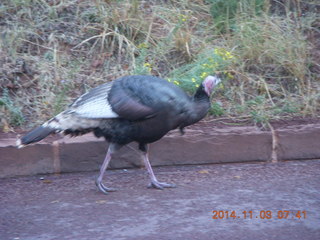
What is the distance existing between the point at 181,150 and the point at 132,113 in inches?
46.4

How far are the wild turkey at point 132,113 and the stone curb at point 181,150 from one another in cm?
55

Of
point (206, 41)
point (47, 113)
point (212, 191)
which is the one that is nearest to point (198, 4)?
point (206, 41)

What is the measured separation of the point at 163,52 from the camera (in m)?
7.11

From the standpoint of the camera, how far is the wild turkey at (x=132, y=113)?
15.8ft

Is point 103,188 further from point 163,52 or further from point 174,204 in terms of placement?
point 163,52

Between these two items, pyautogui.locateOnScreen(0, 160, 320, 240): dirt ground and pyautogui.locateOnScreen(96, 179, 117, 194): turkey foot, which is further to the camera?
pyautogui.locateOnScreen(96, 179, 117, 194): turkey foot

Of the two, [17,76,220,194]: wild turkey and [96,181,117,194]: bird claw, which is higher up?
[17,76,220,194]: wild turkey

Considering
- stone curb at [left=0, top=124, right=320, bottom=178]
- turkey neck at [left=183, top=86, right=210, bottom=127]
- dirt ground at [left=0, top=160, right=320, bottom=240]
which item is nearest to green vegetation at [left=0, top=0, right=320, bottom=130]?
stone curb at [left=0, top=124, right=320, bottom=178]

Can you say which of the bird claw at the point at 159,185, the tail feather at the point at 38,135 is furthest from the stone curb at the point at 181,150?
the bird claw at the point at 159,185
